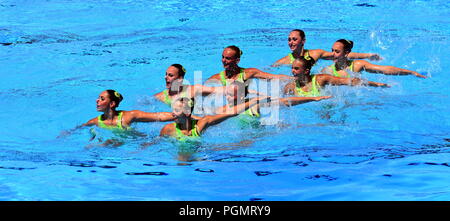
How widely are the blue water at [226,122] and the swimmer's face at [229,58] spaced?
3.02ft

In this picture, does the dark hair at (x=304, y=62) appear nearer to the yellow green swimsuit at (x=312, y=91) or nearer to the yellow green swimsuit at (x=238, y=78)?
the yellow green swimsuit at (x=312, y=91)

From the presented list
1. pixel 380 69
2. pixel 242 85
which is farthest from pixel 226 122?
pixel 380 69

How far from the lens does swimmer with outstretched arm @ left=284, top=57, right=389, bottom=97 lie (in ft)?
23.3

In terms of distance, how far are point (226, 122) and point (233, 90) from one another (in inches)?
17.0

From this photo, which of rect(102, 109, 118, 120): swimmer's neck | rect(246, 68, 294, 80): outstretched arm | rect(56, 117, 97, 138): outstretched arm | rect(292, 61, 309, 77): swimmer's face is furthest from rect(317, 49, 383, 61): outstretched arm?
rect(56, 117, 97, 138): outstretched arm

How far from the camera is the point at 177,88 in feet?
22.8

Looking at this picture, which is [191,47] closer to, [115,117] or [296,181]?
[115,117]

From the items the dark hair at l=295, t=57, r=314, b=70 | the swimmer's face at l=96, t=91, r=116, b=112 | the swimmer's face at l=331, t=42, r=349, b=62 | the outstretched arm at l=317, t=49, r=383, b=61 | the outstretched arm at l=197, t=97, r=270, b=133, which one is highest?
the outstretched arm at l=317, t=49, r=383, b=61

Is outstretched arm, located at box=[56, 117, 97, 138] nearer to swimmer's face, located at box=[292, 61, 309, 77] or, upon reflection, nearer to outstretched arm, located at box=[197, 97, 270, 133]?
outstretched arm, located at box=[197, 97, 270, 133]

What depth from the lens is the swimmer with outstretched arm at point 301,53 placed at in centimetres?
806

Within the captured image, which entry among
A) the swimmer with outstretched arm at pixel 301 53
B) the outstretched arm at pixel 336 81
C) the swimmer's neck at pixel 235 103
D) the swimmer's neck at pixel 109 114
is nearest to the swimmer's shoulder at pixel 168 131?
the swimmer's neck at pixel 109 114

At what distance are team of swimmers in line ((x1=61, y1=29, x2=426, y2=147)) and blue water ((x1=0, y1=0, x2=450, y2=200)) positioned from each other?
20cm

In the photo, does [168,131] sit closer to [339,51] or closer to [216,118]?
[216,118]
